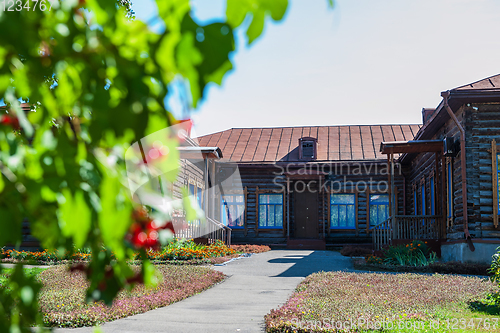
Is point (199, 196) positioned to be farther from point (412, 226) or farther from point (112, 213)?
point (112, 213)

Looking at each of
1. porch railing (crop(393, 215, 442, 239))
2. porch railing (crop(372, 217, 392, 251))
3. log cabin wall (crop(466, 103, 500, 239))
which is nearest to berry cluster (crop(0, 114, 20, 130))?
log cabin wall (crop(466, 103, 500, 239))

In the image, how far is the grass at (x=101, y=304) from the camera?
5.53 meters

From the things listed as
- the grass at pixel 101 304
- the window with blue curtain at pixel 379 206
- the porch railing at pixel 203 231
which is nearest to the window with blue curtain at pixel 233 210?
the porch railing at pixel 203 231

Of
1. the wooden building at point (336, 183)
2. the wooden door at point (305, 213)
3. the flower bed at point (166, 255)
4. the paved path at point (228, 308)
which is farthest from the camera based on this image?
the wooden door at point (305, 213)

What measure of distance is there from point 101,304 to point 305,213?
55.5 ft

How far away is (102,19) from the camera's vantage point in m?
0.83

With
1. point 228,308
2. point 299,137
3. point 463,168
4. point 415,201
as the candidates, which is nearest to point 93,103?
point 228,308

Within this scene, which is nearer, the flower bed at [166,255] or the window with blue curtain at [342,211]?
the flower bed at [166,255]

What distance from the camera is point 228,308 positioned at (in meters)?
6.65

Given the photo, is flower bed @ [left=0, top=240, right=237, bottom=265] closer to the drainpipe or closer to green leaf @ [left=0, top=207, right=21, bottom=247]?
the drainpipe

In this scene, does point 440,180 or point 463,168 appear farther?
point 440,180

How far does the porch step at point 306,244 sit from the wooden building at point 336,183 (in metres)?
0.05

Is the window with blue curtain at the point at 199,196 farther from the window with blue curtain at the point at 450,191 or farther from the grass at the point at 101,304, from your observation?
the window with blue curtain at the point at 450,191

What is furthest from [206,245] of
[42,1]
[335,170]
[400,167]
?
[42,1]
